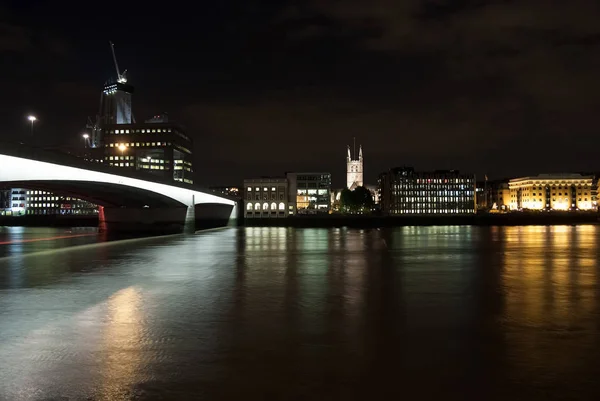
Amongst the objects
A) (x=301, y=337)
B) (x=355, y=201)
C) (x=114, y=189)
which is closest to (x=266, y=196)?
(x=355, y=201)

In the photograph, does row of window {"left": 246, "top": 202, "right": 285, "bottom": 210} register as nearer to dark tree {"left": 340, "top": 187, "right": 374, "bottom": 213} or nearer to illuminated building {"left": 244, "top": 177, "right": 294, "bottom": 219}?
illuminated building {"left": 244, "top": 177, "right": 294, "bottom": 219}

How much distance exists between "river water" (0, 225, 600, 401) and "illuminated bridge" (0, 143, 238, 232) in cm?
2011

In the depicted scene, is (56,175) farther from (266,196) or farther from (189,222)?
(266,196)

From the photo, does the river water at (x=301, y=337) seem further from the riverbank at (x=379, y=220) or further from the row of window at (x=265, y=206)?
the row of window at (x=265, y=206)

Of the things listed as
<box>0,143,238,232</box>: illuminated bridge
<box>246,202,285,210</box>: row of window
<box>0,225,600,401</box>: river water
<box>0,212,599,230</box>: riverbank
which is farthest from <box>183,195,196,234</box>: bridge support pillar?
<box>246,202,285,210</box>: row of window

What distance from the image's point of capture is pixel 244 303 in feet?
48.1

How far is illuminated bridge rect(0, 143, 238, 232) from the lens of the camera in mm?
38062

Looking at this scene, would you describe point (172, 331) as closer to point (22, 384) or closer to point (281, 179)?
point (22, 384)

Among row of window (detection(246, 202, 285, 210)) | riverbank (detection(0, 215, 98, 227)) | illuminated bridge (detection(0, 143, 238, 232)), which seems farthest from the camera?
row of window (detection(246, 202, 285, 210))

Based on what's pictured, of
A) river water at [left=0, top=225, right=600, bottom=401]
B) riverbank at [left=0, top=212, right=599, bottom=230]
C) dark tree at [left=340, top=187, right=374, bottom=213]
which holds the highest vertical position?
dark tree at [left=340, top=187, right=374, bottom=213]

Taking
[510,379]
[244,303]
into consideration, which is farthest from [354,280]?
[510,379]

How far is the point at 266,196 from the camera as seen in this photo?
189 m

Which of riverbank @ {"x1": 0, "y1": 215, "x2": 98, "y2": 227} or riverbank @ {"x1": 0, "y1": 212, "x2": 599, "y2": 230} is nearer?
riverbank @ {"x1": 0, "y1": 212, "x2": 599, "y2": 230}

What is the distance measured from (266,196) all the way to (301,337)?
588ft
